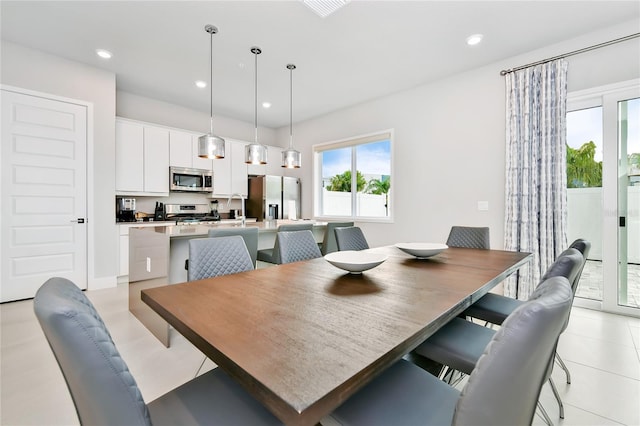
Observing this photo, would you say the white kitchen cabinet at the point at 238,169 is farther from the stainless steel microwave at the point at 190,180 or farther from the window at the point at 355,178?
the window at the point at 355,178

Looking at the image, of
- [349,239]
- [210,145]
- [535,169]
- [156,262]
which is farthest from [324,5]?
[535,169]

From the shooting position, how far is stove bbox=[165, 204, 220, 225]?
15.2 feet

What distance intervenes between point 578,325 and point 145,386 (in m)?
3.62

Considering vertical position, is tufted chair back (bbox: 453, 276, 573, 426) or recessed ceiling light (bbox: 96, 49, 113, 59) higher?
recessed ceiling light (bbox: 96, 49, 113, 59)

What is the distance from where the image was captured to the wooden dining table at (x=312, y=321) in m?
0.56

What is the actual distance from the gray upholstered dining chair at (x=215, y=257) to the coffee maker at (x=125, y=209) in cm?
319

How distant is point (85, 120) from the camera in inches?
139

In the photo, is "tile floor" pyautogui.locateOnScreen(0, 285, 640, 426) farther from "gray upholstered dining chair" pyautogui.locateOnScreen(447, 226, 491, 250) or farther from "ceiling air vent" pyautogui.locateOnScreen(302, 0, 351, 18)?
"ceiling air vent" pyautogui.locateOnScreen(302, 0, 351, 18)

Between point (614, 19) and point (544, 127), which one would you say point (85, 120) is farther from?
point (614, 19)

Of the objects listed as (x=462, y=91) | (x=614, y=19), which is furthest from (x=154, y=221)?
(x=614, y=19)

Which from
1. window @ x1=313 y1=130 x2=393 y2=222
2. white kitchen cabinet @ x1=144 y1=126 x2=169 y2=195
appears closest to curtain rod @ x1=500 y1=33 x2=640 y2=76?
window @ x1=313 y1=130 x2=393 y2=222

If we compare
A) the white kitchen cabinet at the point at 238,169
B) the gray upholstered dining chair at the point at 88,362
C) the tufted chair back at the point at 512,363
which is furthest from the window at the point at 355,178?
the gray upholstered dining chair at the point at 88,362

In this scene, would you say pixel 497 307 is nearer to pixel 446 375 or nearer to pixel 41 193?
pixel 446 375

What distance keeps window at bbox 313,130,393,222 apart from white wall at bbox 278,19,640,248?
0.23 meters
